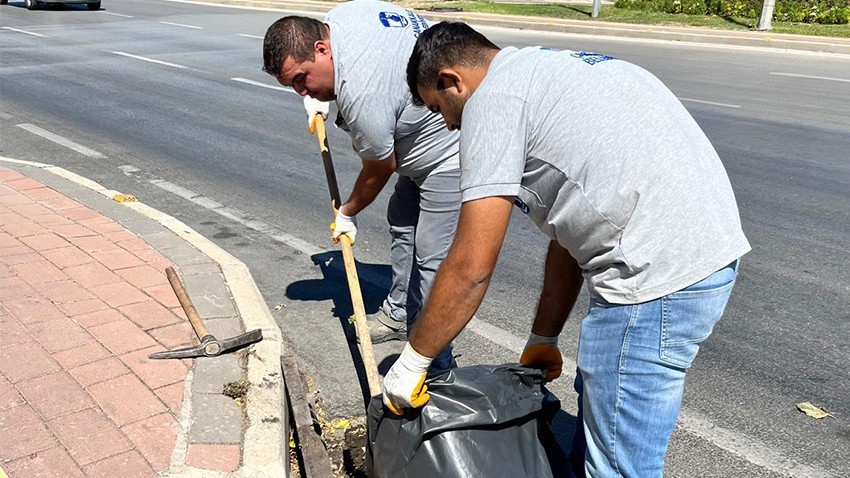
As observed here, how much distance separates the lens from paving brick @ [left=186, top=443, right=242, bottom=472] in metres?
2.88

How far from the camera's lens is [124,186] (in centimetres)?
665

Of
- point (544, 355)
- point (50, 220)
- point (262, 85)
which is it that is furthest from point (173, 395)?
point (262, 85)

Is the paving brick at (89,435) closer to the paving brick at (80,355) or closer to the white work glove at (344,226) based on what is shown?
the paving brick at (80,355)

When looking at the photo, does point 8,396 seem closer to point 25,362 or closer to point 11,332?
point 25,362

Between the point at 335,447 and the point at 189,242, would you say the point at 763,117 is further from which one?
the point at 335,447

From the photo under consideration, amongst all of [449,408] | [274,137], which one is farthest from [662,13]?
[449,408]

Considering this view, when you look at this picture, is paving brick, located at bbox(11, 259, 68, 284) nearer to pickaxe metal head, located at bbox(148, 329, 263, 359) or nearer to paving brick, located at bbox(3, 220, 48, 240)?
paving brick, located at bbox(3, 220, 48, 240)

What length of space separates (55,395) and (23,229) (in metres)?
2.23

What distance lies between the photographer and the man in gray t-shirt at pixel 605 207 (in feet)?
6.77

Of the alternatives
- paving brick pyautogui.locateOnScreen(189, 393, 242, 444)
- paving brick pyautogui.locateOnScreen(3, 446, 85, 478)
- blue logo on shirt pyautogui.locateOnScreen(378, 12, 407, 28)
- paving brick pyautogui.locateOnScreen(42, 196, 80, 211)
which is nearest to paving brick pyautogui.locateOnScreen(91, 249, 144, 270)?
paving brick pyautogui.locateOnScreen(42, 196, 80, 211)

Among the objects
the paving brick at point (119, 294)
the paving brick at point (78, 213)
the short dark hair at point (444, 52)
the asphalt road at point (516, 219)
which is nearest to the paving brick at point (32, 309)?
the paving brick at point (119, 294)

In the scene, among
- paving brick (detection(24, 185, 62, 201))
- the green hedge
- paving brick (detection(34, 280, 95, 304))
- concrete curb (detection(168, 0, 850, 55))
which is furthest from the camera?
the green hedge

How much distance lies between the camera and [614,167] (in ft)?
6.72

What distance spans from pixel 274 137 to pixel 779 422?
19.8ft
